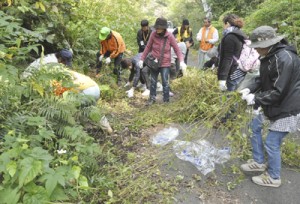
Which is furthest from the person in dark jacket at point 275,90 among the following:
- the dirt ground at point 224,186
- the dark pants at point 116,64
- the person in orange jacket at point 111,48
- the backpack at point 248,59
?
the dark pants at point 116,64

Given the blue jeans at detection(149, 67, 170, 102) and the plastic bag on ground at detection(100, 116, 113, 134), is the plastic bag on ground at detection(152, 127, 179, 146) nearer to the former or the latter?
the plastic bag on ground at detection(100, 116, 113, 134)

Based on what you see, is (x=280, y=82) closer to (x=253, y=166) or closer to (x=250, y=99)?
(x=250, y=99)

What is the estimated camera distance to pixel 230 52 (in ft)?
14.4

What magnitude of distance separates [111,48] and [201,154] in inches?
153

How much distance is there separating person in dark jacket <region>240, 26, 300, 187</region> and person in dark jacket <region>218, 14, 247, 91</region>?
1.05 meters

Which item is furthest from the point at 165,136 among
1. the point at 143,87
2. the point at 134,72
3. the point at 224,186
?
the point at 134,72

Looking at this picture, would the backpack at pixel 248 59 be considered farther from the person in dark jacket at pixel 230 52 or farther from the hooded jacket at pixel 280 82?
the hooded jacket at pixel 280 82

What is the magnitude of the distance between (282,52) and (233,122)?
4.05ft

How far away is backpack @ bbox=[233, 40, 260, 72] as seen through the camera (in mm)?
4398

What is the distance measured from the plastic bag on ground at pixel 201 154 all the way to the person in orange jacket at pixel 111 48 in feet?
11.2

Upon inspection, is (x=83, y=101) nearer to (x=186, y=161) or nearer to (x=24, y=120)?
(x=24, y=120)

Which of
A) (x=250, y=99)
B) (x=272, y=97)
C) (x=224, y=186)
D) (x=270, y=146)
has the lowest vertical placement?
(x=224, y=186)

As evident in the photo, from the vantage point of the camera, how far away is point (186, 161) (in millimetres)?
3994

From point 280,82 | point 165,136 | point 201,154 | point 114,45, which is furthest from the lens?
point 114,45
